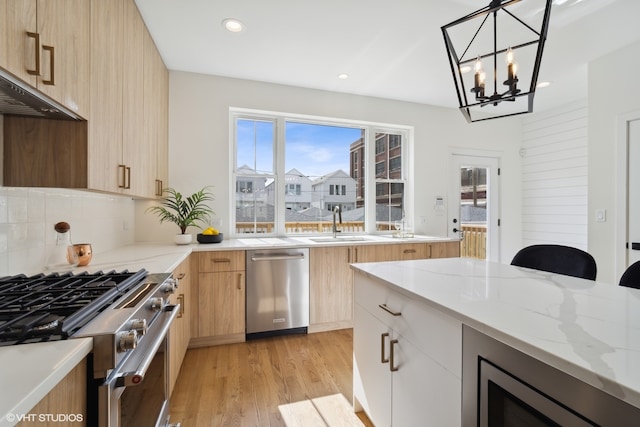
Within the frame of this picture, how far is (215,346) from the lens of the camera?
2.61 metres

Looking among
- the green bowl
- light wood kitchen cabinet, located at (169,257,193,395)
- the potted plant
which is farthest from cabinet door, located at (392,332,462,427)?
the potted plant

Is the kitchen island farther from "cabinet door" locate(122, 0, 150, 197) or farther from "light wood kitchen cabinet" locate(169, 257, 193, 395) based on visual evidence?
"cabinet door" locate(122, 0, 150, 197)

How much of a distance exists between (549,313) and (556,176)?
4297 millimetres

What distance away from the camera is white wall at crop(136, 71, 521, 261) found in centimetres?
304

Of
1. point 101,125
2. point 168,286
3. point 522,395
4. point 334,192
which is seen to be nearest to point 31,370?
point 168,286

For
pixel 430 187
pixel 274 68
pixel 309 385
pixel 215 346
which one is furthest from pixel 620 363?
pixel 430 187

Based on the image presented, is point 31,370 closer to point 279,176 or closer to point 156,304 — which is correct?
point 156,304

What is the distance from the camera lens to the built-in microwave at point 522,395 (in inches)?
22.5

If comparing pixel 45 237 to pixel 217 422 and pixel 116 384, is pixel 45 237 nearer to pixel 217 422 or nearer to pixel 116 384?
pixel 116 384

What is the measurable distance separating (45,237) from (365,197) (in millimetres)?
3181

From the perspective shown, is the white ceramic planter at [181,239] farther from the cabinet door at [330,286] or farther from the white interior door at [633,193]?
the white interior door at [633,193]

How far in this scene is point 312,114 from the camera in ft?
11.5

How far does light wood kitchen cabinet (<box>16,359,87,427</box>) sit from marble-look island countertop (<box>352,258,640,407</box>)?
1.05 m

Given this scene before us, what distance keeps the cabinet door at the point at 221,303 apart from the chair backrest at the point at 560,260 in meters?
2.20
